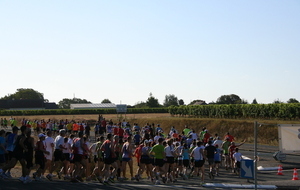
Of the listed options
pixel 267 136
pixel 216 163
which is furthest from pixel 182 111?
pixel 216 163

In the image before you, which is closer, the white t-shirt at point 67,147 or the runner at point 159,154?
the white t-shirt at point 67,147

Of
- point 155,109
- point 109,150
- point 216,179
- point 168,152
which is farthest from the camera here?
point 155,109

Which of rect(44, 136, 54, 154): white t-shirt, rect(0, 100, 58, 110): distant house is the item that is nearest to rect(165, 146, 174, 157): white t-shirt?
rect(44, 136, 54, 154): white t-shirt

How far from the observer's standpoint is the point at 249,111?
184 feet

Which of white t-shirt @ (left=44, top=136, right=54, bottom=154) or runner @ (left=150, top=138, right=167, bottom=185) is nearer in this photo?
white t-shirt @ (left=44, top=136, right=54, bottom=154)

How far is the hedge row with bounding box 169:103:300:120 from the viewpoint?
50047 mm

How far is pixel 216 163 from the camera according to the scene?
778 inches

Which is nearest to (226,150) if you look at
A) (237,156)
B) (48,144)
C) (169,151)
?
(237,156)

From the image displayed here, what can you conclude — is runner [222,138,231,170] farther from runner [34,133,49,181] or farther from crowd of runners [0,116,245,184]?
runner [34,133,49,181]

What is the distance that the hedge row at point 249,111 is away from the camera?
50047mm

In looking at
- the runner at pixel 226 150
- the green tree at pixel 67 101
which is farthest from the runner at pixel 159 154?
the green tree at pixel 67 101

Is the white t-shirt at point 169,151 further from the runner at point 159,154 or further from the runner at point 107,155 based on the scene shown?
the runner at point 107,155

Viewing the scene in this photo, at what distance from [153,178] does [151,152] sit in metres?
0.96

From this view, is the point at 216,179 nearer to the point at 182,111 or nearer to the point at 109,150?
the point at 109,150
